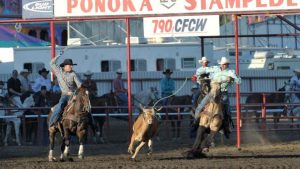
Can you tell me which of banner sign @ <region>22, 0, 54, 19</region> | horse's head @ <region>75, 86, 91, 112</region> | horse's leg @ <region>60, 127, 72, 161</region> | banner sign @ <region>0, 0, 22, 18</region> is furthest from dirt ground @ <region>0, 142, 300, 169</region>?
banner sign @ <region>0, 0, 22, 18</region>

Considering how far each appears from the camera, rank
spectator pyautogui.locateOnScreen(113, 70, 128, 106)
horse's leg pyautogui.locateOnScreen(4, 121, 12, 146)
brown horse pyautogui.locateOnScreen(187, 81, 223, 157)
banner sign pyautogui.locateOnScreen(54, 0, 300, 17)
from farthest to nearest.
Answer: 1. spectator pyautogui.locateOnScreen(113, 70, 128, 106)
2. horse's leg pyautogui.locateOnScreen(4, 121, 12, 146)
3. banner sign pyautogui.locateOnScreen(54, 0, 300, 17)
4. brown horse pyautogui.locateOnScreen(187, 81, 223, 157)

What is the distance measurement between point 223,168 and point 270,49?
87.4ft

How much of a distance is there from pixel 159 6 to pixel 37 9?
8.64 feet

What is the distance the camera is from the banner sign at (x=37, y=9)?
1906 centimetres

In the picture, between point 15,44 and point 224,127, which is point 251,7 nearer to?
point 224,127

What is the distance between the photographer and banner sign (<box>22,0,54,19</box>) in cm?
1906

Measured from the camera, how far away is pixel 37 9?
19047 mm

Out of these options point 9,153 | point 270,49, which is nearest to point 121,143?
point 9,153

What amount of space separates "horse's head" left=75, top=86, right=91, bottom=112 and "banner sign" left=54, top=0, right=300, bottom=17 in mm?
3466

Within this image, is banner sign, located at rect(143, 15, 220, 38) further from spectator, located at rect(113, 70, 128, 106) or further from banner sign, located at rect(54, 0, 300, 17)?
spectator, located at rect(113, 70, 128, 106)

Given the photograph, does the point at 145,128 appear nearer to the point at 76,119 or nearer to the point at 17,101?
the point at 76,119

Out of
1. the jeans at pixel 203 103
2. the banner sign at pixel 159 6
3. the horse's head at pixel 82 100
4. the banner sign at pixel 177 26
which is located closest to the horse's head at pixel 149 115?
the jeans at pixel 203 103

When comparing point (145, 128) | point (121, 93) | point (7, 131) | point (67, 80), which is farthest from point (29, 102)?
point (145, 128)

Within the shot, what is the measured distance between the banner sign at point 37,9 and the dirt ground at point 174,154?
117 inches
